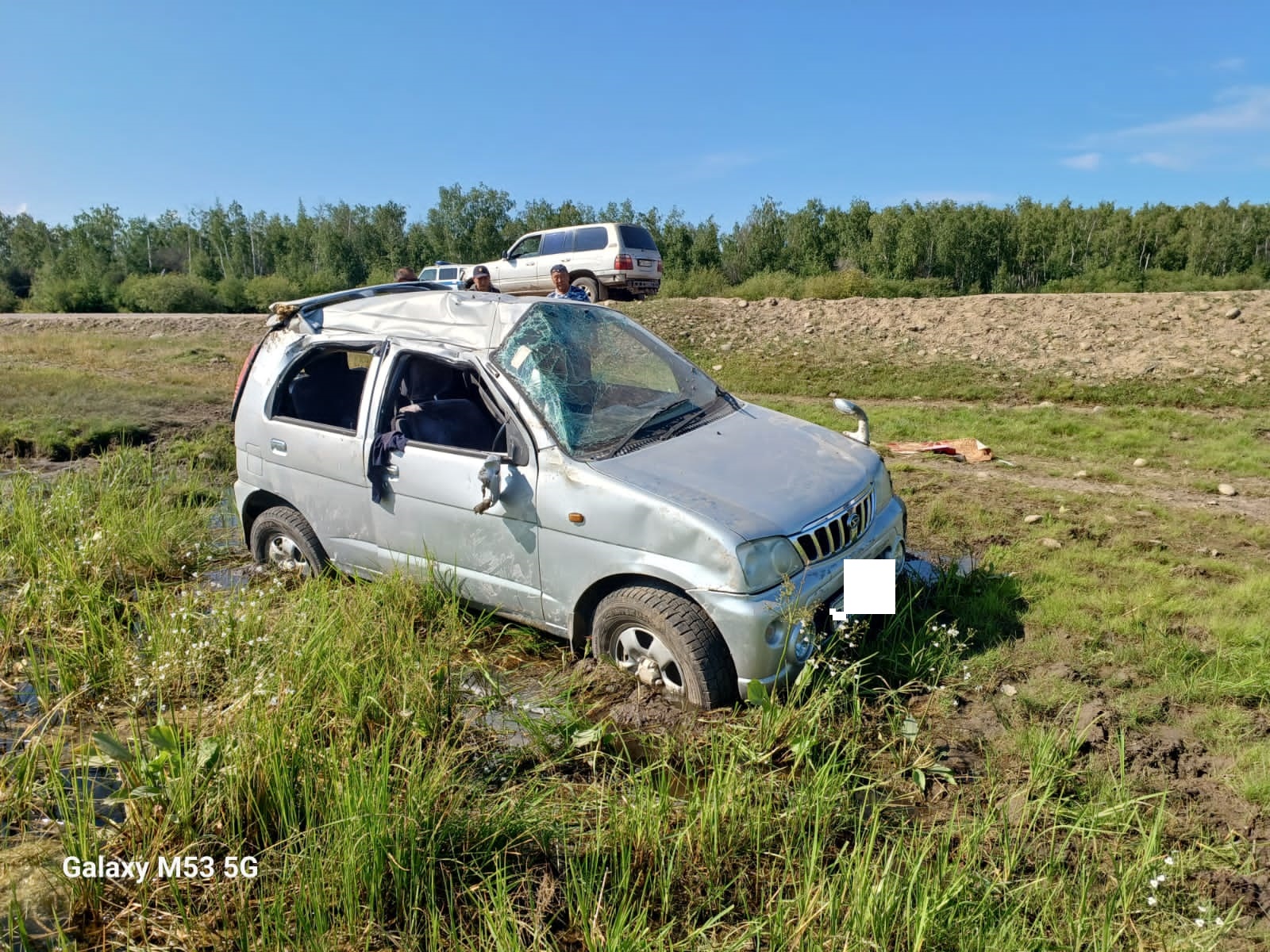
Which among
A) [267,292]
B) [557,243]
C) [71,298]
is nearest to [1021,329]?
[557,243]

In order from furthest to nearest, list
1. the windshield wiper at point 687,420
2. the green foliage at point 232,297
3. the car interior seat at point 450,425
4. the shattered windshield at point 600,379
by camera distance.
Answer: the green foliage at point 232,297, the car interior seat at point 450,425, the windshield wiper at point 687,420, the shattered windshield at point 600,379

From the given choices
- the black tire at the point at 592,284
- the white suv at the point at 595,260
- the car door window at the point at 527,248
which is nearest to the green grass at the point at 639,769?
the black tire at the point at 592,284

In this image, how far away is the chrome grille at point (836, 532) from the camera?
11.8ft

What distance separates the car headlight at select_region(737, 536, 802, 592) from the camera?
3.37m

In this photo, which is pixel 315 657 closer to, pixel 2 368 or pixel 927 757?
pixel 927 757

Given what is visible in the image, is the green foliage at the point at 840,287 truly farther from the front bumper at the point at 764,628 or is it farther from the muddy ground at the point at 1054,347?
the front bumper at the point at 764,628

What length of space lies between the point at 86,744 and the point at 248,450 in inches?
100

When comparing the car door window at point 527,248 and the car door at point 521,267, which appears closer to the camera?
the car door at point 521,267

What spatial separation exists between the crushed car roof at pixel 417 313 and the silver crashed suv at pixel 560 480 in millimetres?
14

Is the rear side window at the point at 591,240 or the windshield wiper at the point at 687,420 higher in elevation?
the rear side window at the point at 591,240

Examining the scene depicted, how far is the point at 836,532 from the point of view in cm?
378

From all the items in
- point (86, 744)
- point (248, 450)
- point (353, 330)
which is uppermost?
point (353, 330)

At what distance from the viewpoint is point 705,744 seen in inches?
129

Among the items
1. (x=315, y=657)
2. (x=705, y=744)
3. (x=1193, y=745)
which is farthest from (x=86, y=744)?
(x=1193, y=745)
